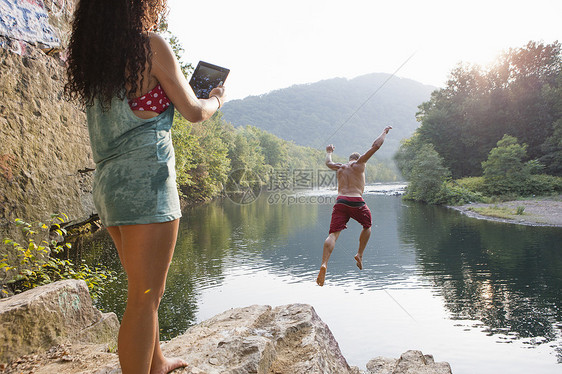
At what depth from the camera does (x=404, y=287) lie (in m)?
14.8

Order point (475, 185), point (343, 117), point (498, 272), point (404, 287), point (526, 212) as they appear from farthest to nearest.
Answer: point (343, 117) < point (475, 185) < point (526, 212) < point (498, 272) < point (404, 287)

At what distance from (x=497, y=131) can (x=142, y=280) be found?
48408mm

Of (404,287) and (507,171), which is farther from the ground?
(507,171)

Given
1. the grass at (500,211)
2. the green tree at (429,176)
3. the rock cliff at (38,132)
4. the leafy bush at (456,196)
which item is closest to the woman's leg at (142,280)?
the rock cliff at (38,132)

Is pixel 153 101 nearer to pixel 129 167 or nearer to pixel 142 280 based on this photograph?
pixel 129 167

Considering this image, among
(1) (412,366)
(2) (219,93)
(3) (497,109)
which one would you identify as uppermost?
(3) (497,109)

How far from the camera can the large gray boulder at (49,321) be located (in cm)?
297

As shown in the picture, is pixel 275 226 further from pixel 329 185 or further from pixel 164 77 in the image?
pixel 329 185

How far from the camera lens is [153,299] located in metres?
1.71

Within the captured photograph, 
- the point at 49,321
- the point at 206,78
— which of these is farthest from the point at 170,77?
the point at 49,321

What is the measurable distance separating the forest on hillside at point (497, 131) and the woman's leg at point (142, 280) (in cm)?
3727

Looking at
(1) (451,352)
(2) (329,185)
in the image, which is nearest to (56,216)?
(1) (451,352)

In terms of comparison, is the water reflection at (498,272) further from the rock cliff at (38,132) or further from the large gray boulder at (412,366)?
the rock cliff at (38,132)

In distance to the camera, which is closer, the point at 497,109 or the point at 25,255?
the point at 25,255
